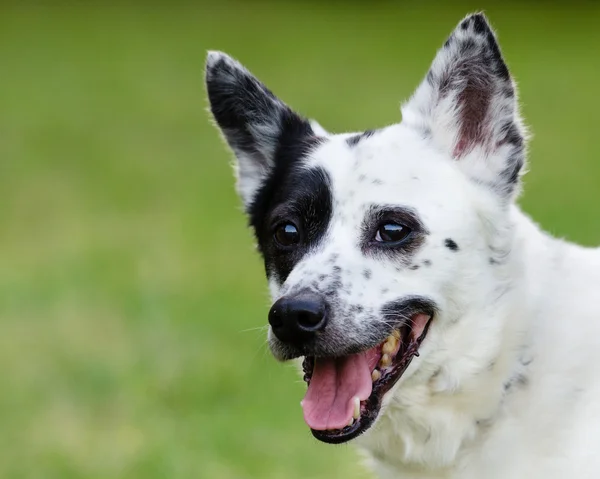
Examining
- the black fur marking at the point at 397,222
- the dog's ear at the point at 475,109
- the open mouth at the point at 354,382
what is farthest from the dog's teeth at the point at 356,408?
the dog's ear at the point at 475,109

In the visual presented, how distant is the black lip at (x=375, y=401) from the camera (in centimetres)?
355

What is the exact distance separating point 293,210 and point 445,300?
64 cm

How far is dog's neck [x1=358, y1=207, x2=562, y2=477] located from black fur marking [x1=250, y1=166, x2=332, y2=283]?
0.55 meters

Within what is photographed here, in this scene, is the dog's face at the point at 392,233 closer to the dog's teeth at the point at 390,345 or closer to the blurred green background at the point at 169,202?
the dog's teeth at the point at 390,345

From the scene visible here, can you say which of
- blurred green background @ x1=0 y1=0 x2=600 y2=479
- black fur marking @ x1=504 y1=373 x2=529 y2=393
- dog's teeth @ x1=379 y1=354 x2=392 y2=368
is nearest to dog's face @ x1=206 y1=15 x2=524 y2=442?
dog's teeth @ x1=379 y1=354 x2=392 y2=368

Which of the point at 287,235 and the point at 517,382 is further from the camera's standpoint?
the point at 287,235

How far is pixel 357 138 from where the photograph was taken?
4.05 meters

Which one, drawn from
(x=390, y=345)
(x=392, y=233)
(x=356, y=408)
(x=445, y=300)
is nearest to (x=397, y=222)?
(x=392, y=233)

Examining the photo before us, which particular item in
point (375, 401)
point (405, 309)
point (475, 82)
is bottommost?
point (375, 401)

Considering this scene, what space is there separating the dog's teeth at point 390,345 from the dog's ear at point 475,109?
2.16 ft

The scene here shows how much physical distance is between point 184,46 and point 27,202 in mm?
8351

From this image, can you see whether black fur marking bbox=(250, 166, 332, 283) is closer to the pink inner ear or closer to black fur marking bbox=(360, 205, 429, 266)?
black fur marking bbox=(360, 205, 429, 266)

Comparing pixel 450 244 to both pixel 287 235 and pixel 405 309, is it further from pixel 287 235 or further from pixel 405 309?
pixel 287 235

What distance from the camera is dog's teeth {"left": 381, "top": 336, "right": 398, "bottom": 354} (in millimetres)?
3666
